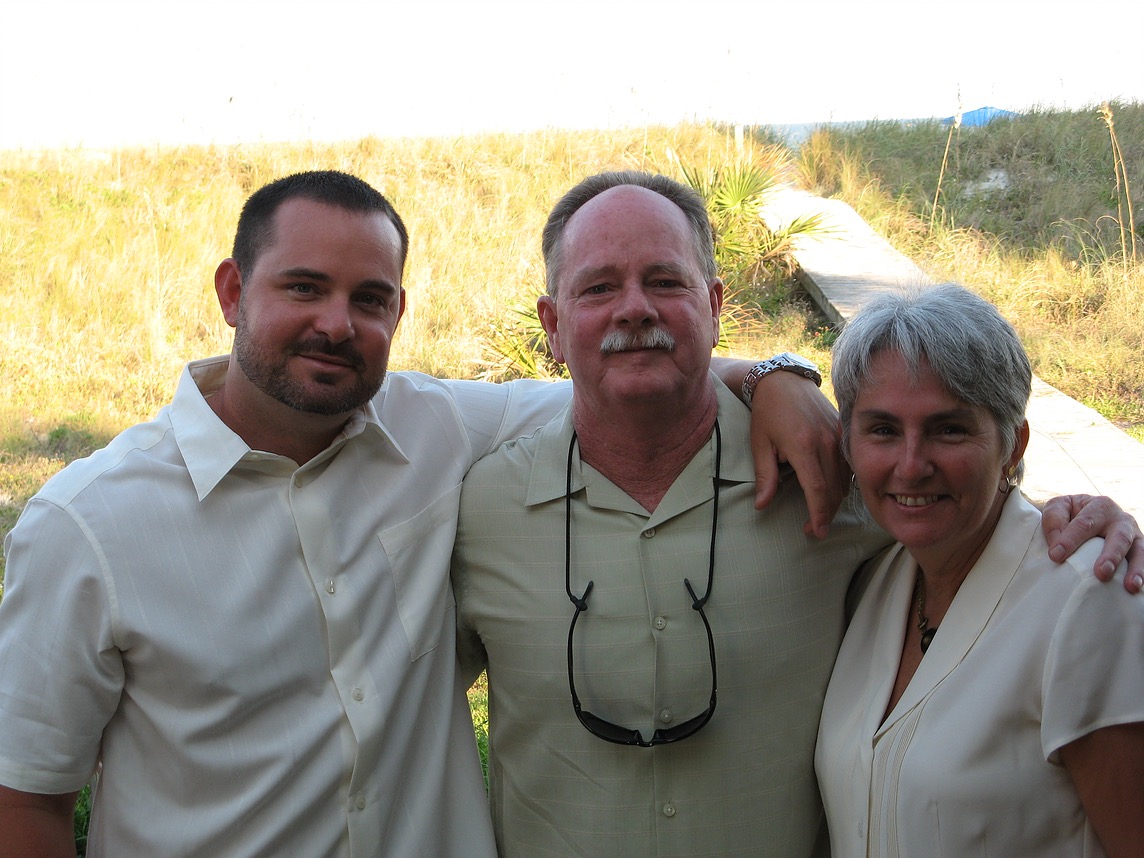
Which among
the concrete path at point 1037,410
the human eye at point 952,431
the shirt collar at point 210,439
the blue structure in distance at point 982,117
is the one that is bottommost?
the concrete path at point 1037,410

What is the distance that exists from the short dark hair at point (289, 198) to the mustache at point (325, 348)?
22 centimetres

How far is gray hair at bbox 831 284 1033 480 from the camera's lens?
1.93 meters

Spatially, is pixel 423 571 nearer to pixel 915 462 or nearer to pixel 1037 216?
pixel 915 462

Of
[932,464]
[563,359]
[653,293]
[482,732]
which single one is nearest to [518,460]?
[563,359]

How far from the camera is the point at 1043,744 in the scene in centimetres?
176

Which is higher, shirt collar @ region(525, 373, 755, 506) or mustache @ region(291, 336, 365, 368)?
mustache @ region(291, 336, 365, 368)

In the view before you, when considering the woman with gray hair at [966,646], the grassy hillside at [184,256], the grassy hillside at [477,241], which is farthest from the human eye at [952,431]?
the grassy hillside at [477,241]

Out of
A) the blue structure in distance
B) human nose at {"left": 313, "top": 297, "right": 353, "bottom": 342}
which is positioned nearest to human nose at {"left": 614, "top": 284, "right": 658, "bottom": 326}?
human nose at {"left": 313, "top": 297, "right": 353, "bottom": 342}

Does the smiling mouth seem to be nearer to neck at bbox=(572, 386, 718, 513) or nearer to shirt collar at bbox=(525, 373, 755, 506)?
shirt collar at bbox=(525, 373, 755, 506)

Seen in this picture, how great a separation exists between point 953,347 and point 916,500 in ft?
0.99

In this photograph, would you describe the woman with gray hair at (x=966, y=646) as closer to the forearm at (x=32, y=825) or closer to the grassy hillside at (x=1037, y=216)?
the forearm at (x=32, y=825)

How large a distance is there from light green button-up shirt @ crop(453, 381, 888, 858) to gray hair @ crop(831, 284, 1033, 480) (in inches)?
17.6

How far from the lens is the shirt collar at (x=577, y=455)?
237 cm

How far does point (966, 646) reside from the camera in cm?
193
